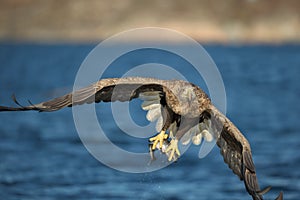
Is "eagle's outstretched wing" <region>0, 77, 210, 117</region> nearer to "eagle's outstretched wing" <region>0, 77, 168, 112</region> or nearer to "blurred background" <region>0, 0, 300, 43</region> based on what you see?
"eagle's outstretched wing" <region>0, 77, 168, 112</region>

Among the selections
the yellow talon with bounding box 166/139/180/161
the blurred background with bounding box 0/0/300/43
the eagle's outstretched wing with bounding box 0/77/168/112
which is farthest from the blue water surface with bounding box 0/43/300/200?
the blurred background with bounding box 0/0/300/43

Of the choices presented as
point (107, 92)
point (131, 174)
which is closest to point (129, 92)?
point (107, 92)

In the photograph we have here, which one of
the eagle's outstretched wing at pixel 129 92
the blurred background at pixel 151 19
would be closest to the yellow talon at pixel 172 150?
the eagle's outstretched wing at pixel 129 92

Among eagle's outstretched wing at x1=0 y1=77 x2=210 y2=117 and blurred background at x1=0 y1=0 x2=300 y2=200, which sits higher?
blurred background at x1=0 y1=0 x2=300 y2=200

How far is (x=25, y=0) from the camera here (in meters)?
188

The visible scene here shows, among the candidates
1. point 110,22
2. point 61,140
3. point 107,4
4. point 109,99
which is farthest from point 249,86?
point 107,4

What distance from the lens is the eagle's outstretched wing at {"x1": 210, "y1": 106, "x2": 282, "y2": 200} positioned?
12.4 meters

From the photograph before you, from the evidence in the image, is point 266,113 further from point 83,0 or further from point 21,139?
point 83,0

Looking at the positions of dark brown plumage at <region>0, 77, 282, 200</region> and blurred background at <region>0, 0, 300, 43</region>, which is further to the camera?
blurred background at <region>0, 0, 300, 43</region>

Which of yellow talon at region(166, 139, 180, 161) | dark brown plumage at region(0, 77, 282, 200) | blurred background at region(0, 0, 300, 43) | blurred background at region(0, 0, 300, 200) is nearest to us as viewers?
dark brown plumage at region(0, 77, 282, 200)

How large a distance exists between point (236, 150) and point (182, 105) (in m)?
1.10

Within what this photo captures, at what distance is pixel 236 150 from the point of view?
43.0ft

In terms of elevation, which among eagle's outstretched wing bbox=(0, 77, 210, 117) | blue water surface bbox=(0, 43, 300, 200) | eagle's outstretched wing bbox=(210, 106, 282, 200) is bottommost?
eagle's outstretched wing bbox=(210, 106, 282, 200)

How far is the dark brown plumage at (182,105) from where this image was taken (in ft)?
40.9
